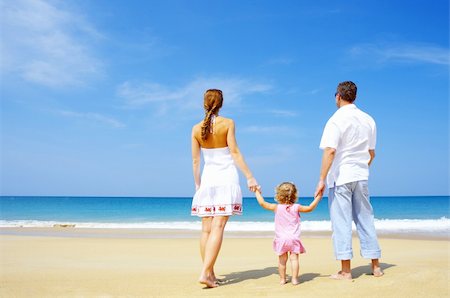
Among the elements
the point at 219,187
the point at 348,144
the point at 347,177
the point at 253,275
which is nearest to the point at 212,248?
the point at 219,187

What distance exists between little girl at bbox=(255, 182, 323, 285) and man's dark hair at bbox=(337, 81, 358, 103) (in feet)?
3.84

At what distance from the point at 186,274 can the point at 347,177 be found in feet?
8.15

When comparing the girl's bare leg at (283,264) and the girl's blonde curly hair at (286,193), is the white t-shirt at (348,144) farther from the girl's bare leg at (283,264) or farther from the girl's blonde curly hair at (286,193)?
the girl's bare leg at (283,264)

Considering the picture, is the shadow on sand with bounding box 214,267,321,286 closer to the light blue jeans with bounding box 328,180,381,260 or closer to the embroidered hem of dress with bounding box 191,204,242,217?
the light blue jeans with bounding box 328,180,381,260

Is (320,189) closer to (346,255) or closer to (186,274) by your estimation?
(346,255)

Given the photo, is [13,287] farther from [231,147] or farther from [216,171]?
[231,147]

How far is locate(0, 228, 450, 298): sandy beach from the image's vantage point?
4.17 metres

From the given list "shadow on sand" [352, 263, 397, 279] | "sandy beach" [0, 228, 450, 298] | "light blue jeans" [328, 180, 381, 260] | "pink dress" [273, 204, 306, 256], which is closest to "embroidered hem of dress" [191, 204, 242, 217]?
"pink dress" [273, 204, 306, 256]

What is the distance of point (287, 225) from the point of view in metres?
4.51

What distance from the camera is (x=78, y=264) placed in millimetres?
6414

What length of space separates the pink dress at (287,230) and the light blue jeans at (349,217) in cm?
41

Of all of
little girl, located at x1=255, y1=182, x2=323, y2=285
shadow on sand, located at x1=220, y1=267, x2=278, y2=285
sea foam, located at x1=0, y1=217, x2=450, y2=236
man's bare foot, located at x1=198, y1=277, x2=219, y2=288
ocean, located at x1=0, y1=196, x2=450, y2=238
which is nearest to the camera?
man's bare foot, located at x1=198, y1=277, x2=219, y2=288

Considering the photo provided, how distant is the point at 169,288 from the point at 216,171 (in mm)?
1402

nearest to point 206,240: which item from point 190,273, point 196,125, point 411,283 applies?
point 190,273
